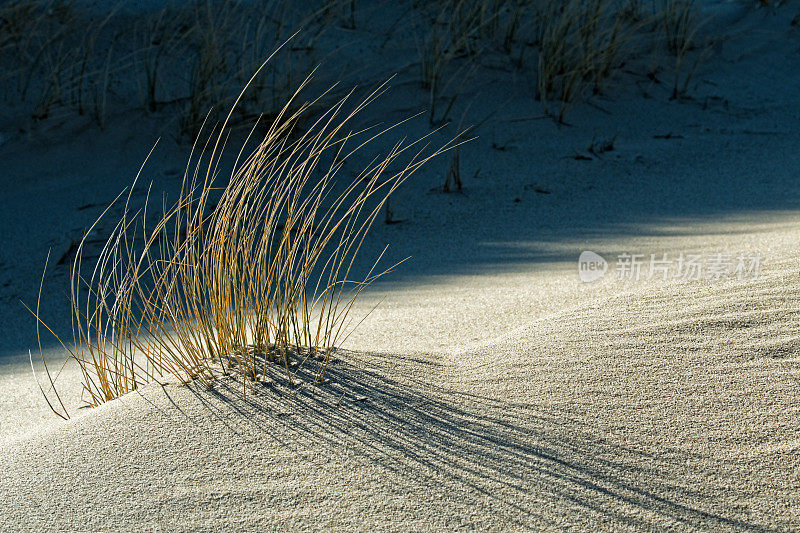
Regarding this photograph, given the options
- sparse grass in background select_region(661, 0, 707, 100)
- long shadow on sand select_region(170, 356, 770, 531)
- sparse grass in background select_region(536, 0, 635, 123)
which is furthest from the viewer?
sparse grass in background select_region(661, 0, 707, 100)

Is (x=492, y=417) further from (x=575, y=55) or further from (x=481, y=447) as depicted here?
(x=575, y=55)

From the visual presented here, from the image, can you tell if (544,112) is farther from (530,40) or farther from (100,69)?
(100,69)

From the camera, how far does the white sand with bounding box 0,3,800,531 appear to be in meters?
1.50

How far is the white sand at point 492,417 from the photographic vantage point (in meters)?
1.50

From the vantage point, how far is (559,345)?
2092 mm

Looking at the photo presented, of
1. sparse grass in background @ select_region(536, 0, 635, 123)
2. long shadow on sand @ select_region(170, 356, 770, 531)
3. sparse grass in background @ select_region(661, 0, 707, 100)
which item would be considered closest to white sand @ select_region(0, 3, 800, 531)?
long shadow on sand @ select_region(170, 356, 770, 531)

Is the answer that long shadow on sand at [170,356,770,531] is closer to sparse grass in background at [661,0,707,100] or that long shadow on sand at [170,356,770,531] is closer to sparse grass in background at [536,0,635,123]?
sparse grass in background at [536,0,635,123]

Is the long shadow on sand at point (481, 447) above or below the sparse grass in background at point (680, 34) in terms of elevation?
below

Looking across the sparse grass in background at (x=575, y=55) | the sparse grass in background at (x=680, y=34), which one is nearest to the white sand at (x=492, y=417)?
the sparse grass in background at (x=575, y=55)

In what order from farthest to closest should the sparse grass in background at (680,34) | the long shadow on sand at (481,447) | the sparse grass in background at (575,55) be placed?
the sparse grass in background at (680,34) < the sparse grass in background at (575,55) < the long shadow on sand at (481,447)


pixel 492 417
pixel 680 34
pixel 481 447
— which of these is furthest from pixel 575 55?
pixel 481 447

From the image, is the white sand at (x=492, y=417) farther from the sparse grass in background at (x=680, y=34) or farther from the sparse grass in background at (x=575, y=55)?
the sparse grass in background at (x=680, y=34)

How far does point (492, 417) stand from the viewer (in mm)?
1762

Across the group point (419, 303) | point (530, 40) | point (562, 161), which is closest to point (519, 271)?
point (419, 303)
